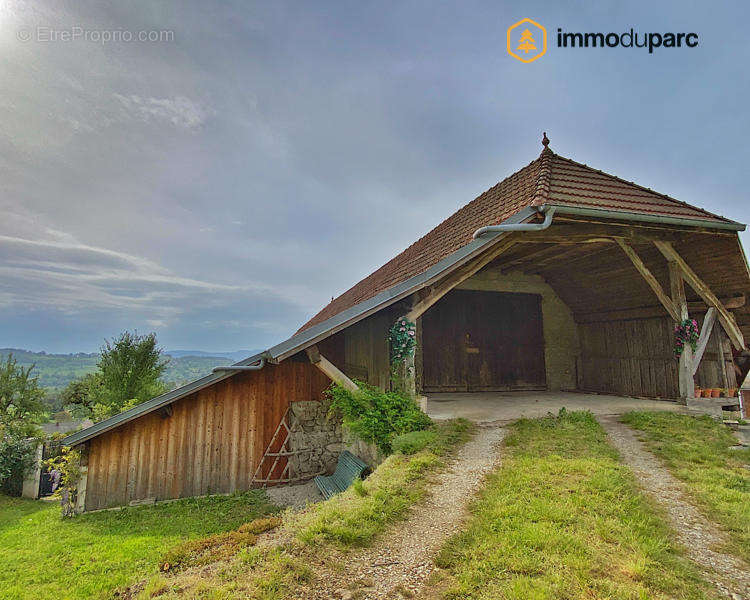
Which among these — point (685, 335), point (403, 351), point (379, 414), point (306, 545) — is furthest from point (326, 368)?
point (685, 335)

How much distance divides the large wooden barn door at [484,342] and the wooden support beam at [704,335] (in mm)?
3564

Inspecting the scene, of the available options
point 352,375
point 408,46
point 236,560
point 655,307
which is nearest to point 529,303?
point 655,307

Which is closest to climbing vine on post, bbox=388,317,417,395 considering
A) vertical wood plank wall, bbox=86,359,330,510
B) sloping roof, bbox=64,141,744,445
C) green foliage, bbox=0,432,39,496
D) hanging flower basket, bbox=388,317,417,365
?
hanging flower basket, bbox=388,317,417,365

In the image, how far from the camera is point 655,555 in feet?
8.12

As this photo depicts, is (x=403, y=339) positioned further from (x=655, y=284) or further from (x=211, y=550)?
(x=655, y=284)

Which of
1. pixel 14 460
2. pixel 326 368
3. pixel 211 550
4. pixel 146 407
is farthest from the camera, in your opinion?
pixel 14 460

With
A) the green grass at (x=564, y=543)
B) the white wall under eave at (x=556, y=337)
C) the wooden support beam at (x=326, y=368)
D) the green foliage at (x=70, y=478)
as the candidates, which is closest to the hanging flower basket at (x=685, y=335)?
the white wall under eave at (x=556, y=337)

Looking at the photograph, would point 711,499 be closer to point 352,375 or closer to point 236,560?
point 236,560

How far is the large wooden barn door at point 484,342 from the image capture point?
10102 mm

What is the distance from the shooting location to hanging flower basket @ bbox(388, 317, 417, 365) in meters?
6.15

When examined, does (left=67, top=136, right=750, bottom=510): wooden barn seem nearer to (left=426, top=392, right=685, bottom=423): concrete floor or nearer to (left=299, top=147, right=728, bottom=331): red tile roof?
(left=299, top=147, right=728, bottom=331): red tile roof

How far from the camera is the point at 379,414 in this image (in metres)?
5.87

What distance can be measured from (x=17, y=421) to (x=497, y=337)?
14793mm

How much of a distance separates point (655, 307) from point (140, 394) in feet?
57.7
